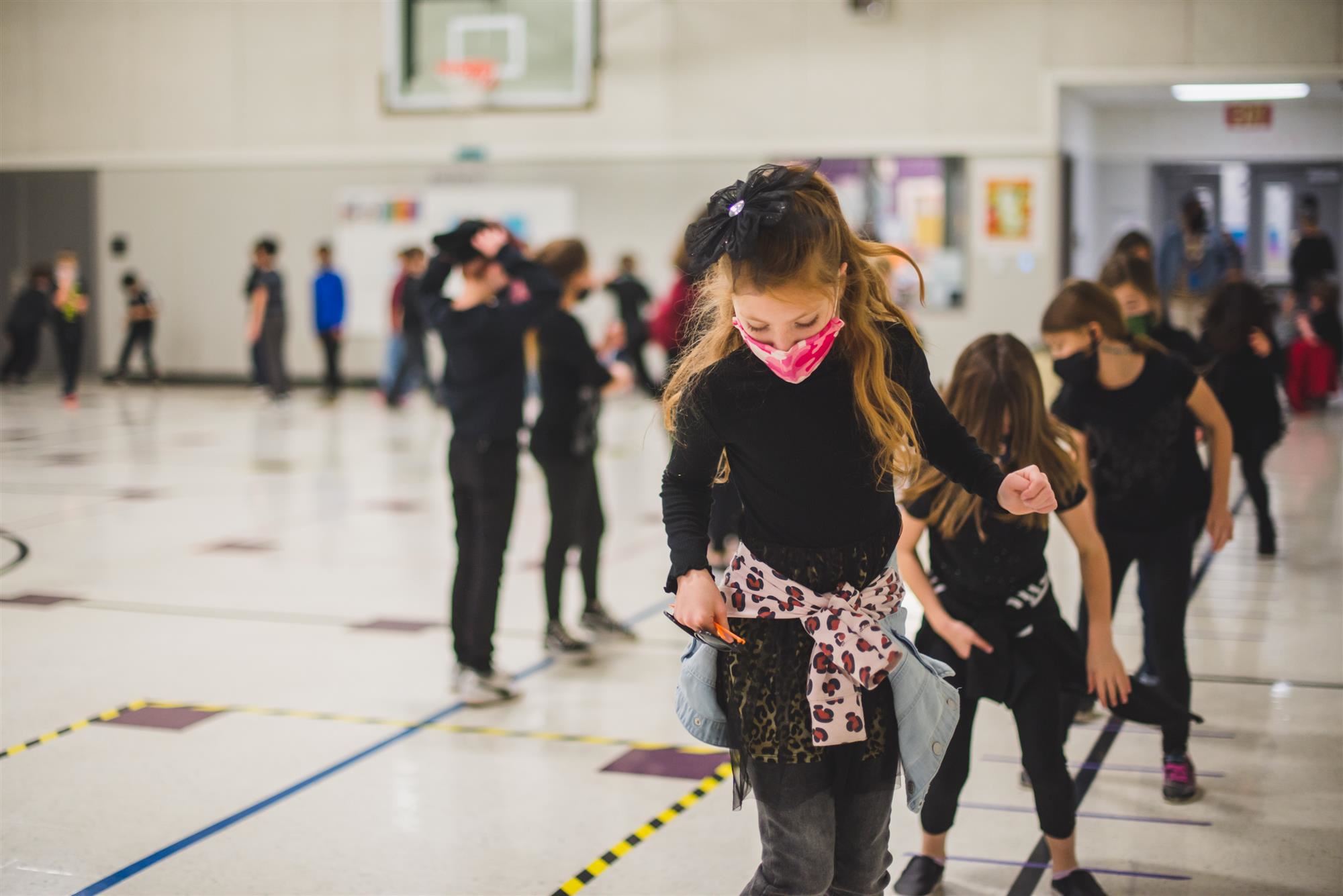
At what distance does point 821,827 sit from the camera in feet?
7.26

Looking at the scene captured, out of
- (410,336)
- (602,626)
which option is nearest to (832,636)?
(602,626)

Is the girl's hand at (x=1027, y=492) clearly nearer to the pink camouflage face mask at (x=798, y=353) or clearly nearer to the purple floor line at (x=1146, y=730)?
the pink camouflage face mask at (x=798, y=353)

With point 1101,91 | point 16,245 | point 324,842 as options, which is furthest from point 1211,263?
point 16,245

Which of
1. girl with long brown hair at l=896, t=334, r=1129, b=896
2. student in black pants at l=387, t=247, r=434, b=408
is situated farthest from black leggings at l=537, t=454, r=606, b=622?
student in black pants at l=387, t=247, r=434, b=408

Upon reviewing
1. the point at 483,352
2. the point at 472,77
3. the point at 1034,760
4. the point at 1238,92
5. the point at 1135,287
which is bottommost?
the point at 1034,760

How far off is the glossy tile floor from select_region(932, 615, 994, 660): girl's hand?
0.56m

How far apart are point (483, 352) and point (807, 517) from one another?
105 inches

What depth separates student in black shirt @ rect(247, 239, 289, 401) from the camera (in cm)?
1678

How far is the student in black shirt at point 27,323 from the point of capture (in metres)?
18.6

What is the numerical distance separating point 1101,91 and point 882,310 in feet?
56.3

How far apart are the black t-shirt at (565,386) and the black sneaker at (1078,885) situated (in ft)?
8.94

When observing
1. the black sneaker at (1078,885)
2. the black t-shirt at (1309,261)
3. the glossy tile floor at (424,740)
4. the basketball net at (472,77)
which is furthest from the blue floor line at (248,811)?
the basketball net at (472,77)

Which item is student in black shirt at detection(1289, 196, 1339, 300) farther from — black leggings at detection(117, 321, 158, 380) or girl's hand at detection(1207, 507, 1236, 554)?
black leggings at detection(117, 321, 158, 380)

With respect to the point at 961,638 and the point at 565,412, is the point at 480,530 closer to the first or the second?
the point at 565,412
